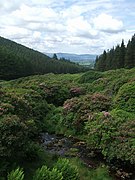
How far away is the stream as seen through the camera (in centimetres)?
1903

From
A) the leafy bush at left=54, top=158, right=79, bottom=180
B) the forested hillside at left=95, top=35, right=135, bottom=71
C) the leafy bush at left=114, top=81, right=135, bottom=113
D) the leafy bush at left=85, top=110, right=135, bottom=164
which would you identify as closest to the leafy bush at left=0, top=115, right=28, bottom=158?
the leafy bush at left=54, top=158, right=79, bottom=180

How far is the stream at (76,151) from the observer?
1903cm

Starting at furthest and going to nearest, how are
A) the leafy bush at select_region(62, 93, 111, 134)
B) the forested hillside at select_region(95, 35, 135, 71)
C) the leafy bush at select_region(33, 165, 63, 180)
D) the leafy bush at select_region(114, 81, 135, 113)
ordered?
the forested hillside at select_region(95, 35, 135, 71) → the leafy bush at select_region(62, 93, 111, 134) → the leafy bush at select_region(114, 81, 135, 113) → the leafy bush at select_region(33, 165, 63, 180)

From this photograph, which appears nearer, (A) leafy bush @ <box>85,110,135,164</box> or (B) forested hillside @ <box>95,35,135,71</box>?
(A) leafy bush @ <box>85,110,135,164</box>

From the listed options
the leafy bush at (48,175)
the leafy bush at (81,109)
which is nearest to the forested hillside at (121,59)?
the leafy bush at (81,109)

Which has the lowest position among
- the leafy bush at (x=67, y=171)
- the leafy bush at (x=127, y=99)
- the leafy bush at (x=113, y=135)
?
the leafy bush at (x=67, y=171)

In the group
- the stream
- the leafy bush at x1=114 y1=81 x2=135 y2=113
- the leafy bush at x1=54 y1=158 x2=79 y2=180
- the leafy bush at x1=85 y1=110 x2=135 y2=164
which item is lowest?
the stream

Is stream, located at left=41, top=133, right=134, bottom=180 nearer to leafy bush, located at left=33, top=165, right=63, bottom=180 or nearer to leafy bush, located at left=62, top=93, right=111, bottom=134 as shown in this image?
leafy bush, located at left=62, top=93, right=111, bottom=134

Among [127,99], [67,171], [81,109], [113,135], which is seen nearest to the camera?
[67,171]

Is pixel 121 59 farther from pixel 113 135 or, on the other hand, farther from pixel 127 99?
pixel 113 135

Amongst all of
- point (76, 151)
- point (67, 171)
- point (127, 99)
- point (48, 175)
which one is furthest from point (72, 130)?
point (48, 175)

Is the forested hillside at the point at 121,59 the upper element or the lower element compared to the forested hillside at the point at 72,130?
upper

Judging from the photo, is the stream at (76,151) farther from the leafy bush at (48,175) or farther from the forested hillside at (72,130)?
the leafy bush at (48,175)

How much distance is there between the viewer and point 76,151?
75.7ft
